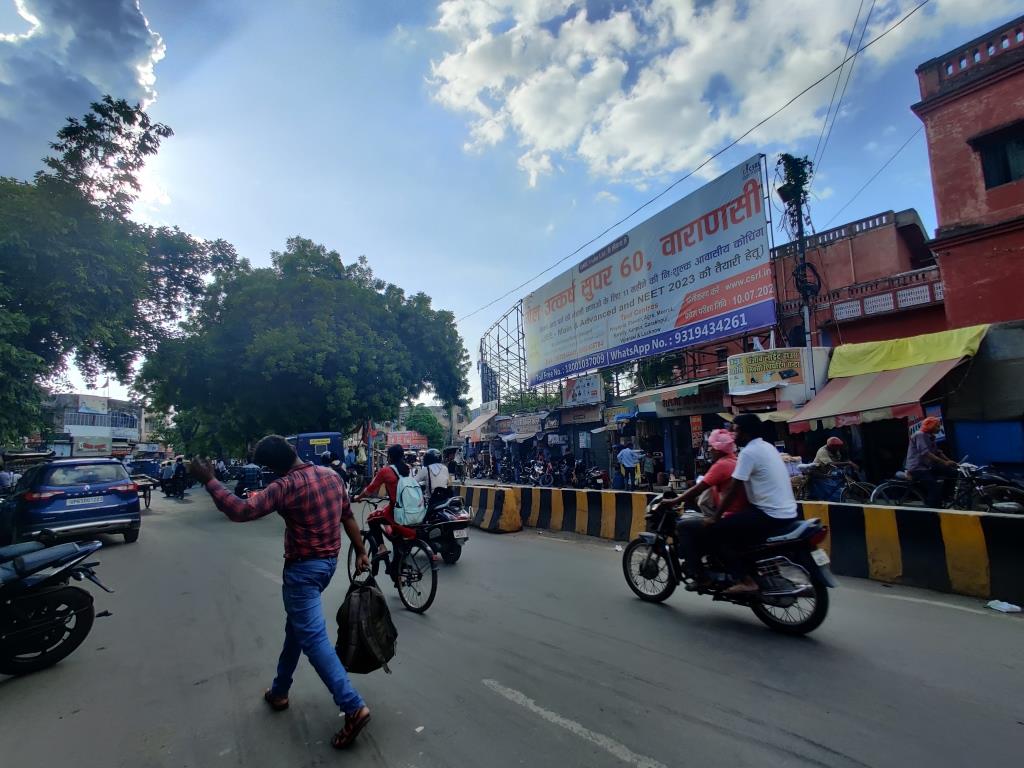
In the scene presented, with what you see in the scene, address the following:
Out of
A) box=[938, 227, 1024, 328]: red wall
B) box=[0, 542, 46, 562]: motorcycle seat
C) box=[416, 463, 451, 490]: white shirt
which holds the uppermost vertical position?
box=[938, 227, 1024, 328]: red wall

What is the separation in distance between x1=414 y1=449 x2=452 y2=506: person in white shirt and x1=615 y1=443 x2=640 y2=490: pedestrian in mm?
9956

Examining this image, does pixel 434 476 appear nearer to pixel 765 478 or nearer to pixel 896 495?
pixel 765 478

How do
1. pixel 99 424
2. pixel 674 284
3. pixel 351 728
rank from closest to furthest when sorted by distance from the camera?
pixel 351 728 < pixel 674 284 < pixel 99 424

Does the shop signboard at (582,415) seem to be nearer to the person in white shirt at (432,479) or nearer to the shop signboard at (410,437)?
the person in white shirt at (432,479)

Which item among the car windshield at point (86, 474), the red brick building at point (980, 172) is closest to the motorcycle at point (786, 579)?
the red brick building at point (980, 172)

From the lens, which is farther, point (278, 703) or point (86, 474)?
point (86, 474)

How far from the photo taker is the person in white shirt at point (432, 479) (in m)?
7.36

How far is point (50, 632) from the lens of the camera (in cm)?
427

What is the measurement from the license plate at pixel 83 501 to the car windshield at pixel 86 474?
0.27 metres

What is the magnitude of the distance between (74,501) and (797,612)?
11076mm

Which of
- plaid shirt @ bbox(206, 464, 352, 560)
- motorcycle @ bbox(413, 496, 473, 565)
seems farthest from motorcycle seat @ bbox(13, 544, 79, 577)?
motorcycle @ bbox(413, 496, 473, 565)

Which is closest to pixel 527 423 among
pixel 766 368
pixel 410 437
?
pixel 766 368

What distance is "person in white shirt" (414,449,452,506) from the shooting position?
7355 millimetres

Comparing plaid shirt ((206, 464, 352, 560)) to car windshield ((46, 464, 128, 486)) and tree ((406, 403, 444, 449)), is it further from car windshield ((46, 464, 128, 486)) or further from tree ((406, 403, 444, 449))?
tree ((406, 403, 444, 449))
